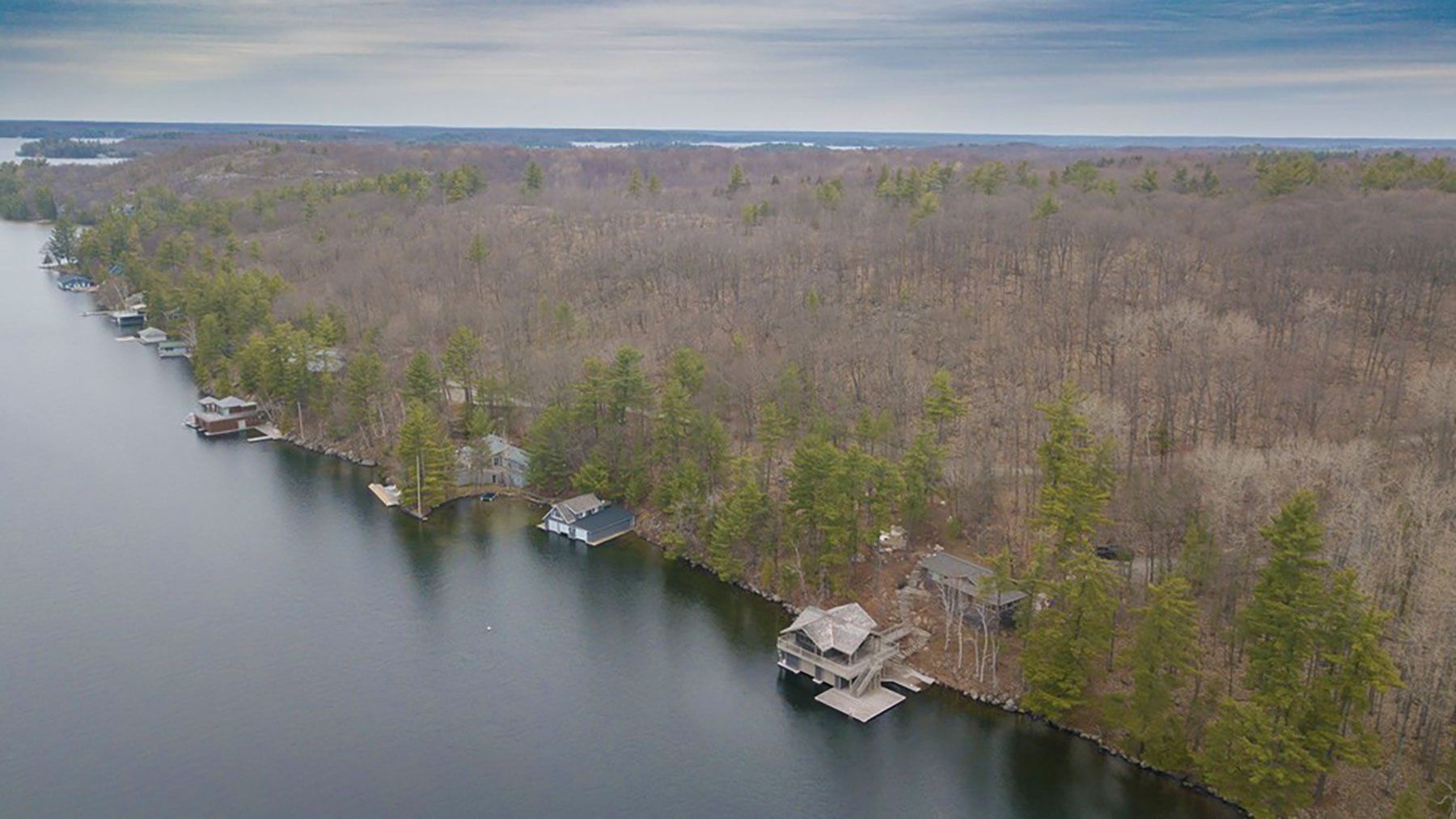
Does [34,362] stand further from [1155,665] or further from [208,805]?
[1155,665]

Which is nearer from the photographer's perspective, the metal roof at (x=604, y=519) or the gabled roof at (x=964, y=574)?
the gabled roof at (x=964, y=574)

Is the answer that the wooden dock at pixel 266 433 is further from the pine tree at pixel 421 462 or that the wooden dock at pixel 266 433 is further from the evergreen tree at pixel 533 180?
the evergreen tree at pixel 533 180

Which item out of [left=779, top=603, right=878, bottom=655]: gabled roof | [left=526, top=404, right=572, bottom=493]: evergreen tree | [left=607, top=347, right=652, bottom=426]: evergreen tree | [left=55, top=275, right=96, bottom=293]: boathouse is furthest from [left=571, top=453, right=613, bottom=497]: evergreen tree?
[left=55, top=275, right=96, bottom=293]: boathouse

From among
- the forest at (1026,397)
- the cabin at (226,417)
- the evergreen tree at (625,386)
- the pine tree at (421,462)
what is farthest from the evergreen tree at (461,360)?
the cabin at (226,417)

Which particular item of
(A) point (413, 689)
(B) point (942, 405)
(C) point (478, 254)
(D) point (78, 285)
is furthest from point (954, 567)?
(D) point (78, 285)

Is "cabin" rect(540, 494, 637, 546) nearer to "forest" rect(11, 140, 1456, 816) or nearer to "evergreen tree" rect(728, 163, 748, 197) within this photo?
"forest" rect(11, 140, 1456, 816)

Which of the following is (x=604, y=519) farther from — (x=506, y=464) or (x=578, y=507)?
(x=506, y=464)
